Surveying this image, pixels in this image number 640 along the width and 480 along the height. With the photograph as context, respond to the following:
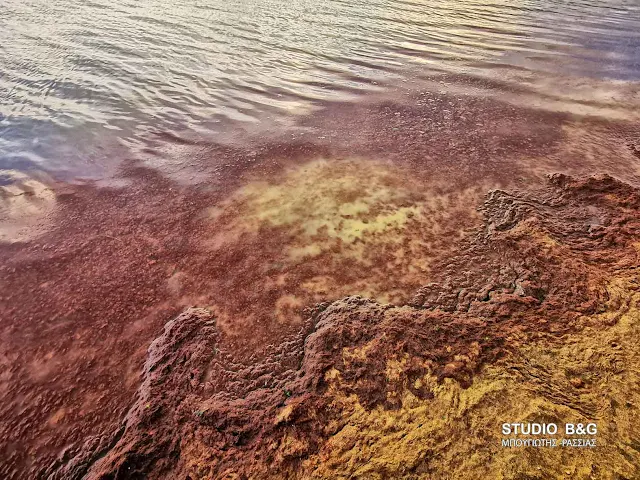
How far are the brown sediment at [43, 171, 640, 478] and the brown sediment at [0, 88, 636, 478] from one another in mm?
13

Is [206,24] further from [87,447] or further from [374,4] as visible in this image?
[87,447]

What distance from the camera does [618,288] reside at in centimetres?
216

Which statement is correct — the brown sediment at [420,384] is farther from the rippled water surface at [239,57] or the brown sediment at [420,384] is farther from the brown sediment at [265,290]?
the rippled water surface at [239,57]

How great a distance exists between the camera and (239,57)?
6.71 m

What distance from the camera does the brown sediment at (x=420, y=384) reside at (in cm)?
155

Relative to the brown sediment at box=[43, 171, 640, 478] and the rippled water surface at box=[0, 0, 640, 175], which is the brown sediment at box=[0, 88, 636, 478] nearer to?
the brown sediment at box=[43, 171, 640, 478]

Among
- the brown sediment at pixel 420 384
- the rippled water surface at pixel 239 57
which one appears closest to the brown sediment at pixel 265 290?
the brown sediment at pixel 420 384

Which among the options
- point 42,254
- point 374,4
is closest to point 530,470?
point 42,254

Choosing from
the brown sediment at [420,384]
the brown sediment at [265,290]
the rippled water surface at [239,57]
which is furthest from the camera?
the rippled water surface at [239,57]

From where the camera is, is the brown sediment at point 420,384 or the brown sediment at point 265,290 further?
the brown sediment at point 265,290

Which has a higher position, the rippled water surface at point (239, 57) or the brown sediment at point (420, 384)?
the rippled water surface at point (239, 57)

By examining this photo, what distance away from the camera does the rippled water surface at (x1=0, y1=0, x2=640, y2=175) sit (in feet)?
16.5

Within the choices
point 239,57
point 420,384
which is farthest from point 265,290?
point 239,57

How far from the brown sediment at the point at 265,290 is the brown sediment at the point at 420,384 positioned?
1 cm
